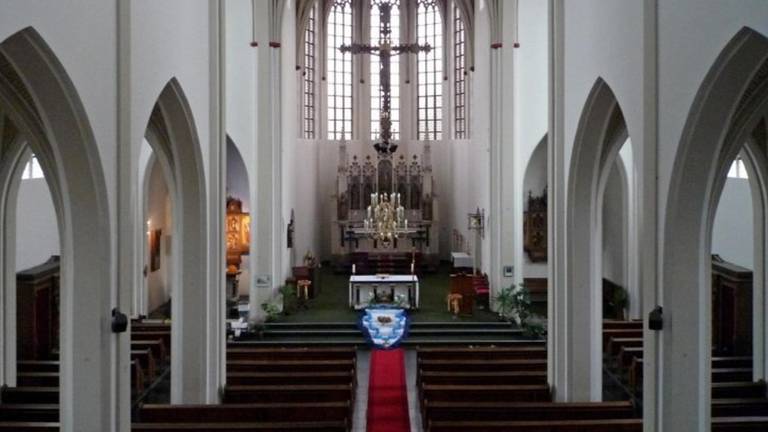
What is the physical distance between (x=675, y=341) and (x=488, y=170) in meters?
14.7

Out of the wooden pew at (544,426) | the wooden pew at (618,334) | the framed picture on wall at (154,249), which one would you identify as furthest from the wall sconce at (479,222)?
the wooden pew at (544,426)

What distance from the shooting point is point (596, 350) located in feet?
42.1

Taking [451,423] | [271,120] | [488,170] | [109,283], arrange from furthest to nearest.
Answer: [488,170] < [271,120] < [451,423] < [109,283]

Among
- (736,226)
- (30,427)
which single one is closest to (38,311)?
(30,427)

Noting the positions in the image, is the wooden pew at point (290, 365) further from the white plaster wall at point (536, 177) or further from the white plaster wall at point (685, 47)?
the white plaster wall at point (536, 177)

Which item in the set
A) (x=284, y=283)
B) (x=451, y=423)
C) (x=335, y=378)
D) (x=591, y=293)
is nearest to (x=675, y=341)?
(x=451, y=423)

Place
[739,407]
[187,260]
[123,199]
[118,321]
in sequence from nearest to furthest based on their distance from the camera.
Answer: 1. [118,321]
2. [123,199]
3. [739,407]
4. [187,260]

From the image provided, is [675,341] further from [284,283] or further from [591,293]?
[284,283]

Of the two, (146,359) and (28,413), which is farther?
(146,359)

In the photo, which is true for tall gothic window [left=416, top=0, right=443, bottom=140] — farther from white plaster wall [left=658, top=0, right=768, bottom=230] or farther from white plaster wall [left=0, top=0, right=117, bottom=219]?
white plaster wall [left=0, top=0, right=117, bottom=219]

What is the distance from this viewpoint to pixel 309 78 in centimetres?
3172

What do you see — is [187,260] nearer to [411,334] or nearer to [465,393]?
[465,393]

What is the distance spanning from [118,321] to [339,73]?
25092mm

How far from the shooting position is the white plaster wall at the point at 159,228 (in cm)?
2311
